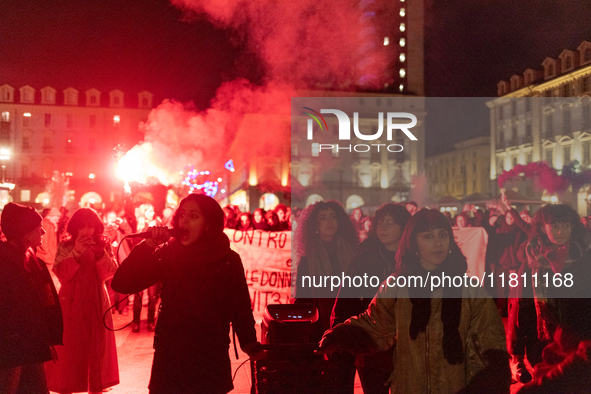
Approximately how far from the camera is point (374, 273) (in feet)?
11.8

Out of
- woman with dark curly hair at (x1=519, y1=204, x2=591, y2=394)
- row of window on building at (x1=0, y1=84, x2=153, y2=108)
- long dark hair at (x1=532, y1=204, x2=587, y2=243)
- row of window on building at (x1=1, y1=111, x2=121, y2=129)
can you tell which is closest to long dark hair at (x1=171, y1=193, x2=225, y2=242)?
woman with dark curly hair at (x1=519, y1=204, x2=591, y2=394)

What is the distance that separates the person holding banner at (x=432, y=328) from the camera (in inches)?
90.3

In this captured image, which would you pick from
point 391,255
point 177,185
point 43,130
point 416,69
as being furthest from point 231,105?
point 43,130

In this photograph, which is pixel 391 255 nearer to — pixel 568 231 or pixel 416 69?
pixel 568 231

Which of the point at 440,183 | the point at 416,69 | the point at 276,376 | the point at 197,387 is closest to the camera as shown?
the point at 276,376

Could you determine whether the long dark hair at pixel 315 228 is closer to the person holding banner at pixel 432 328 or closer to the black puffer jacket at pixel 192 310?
the black puffer jacket at pixel 192 310

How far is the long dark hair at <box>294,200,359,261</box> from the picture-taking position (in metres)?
4.27

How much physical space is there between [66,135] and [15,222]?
64.5 meters

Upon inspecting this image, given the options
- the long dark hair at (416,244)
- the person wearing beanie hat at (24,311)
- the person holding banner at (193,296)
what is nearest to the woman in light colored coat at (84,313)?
the person wearing beanie hat at (24,311)

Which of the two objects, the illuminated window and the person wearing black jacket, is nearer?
Answer: the person wearing black jacket

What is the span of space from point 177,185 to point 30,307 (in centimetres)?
1577

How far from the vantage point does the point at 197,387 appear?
258cm

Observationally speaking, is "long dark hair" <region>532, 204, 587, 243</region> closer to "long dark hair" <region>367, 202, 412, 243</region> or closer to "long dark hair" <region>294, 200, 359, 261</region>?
"long dark hair" <region>367, 202, 412, 243</region>

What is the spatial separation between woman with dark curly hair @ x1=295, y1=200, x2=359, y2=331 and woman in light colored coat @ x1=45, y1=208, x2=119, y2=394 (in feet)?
5.52
